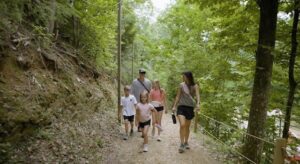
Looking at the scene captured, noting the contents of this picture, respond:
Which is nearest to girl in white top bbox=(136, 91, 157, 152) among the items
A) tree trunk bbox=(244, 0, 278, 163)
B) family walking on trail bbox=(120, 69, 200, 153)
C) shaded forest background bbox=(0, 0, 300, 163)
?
family walking on trail bbox=(120, 69, 200, 153)

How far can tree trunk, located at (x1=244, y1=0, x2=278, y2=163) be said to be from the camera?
5.89 meters

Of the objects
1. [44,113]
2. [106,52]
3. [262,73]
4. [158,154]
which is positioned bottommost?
[158,154]

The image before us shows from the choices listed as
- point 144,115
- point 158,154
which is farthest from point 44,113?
point 158,154

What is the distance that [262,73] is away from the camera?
601 centimetres

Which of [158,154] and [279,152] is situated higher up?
[279,152]

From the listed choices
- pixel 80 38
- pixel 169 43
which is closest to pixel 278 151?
pixel 80 38

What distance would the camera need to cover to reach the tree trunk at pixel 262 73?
589 cm

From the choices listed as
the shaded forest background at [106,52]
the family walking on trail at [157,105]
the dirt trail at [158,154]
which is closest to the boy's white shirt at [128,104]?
the family walking on trail at [157,105]

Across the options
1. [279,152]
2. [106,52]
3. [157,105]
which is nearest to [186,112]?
[157,105]

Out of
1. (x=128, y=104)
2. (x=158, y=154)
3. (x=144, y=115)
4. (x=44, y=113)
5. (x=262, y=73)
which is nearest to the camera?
(x=262, y=73)

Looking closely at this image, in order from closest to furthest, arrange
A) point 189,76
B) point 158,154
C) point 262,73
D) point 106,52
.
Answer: point 262,73, point 189,76, point 158,154, point 106,52

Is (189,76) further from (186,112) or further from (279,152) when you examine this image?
(279,152)

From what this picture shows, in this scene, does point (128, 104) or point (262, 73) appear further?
point (128, 104)

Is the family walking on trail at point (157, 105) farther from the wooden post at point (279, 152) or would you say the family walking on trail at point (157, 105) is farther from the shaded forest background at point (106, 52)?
the wooden post at point (279, 152)
